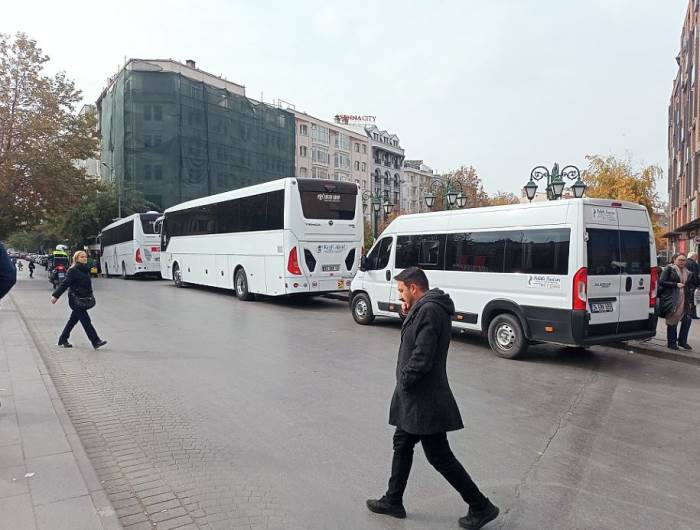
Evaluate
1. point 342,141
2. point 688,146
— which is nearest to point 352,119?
point 342,141

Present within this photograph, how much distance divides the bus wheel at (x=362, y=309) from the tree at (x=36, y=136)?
862 inches

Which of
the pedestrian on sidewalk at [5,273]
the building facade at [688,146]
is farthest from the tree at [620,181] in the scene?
the pedestrian on sidewalk at [5,273]

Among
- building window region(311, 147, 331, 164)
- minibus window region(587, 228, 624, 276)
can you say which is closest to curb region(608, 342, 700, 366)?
minibus window region(587, 228, 624, 276)

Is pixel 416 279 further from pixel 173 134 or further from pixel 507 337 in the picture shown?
pixel 173 134

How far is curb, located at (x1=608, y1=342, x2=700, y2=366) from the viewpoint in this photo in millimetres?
8664

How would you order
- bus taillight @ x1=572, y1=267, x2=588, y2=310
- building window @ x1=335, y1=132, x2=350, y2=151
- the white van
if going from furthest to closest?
building window @ x1=335, y1=132, x2=350, y2=151 → the white van → bus taillight @ x1=572, y1=267, x2=588, y2=310

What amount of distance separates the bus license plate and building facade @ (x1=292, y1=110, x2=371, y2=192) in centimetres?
5428

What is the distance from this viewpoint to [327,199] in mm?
15055

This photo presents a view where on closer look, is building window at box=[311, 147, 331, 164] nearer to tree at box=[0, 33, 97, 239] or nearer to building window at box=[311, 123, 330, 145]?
building window at box=[311, 123, 330, 145]

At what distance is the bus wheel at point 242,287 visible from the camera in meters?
17.1

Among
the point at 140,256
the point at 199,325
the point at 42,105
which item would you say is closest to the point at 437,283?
the point at 199,325

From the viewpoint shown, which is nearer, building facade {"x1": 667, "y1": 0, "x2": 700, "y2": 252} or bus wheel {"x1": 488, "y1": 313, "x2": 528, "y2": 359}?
bus wheel {"x1": 488, "y1": 313, "x2": 528, "y2": 359}

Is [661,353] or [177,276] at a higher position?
[177,276]

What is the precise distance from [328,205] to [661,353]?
29.8 ft
